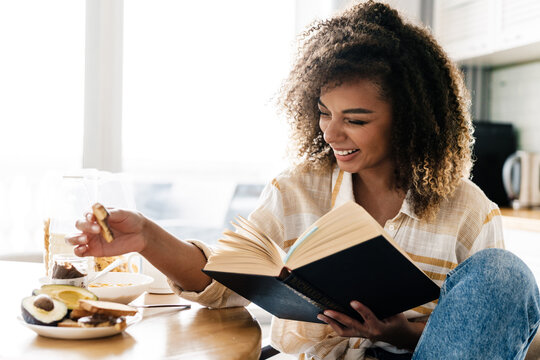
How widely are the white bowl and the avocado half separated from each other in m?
0.07

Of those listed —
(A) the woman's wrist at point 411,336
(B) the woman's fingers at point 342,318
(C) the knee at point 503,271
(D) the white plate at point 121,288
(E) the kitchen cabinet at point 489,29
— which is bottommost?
(A) the woman's wrist at point 411,336

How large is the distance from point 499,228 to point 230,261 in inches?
26.0

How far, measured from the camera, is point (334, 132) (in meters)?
1.24

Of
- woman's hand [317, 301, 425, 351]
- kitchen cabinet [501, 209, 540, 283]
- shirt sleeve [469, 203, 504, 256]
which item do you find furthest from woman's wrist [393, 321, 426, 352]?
kitchen cabinet [501, 209, 540, 283]

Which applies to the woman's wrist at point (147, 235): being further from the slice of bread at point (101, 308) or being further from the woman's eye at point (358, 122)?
the woman's eye at point (358, 122)

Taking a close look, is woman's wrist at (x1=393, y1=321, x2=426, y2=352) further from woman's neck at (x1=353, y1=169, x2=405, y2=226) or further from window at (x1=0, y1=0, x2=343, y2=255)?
window at (x1=0, y1=0, x2=343, y2=255)

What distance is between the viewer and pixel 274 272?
89cm

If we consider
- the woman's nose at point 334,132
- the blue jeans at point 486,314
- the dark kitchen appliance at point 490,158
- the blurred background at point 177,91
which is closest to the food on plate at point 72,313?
the blue jeans at point 486,314

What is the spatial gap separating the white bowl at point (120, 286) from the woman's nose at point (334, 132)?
1.54 ft

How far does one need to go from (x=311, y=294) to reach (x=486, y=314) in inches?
10.1

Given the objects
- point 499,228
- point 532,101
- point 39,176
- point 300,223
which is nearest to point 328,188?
point 300,223

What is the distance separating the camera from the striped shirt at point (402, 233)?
1241 mm

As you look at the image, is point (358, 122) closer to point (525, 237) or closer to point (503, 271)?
point (503, 271)

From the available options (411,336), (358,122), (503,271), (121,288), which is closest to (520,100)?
(358,122)
